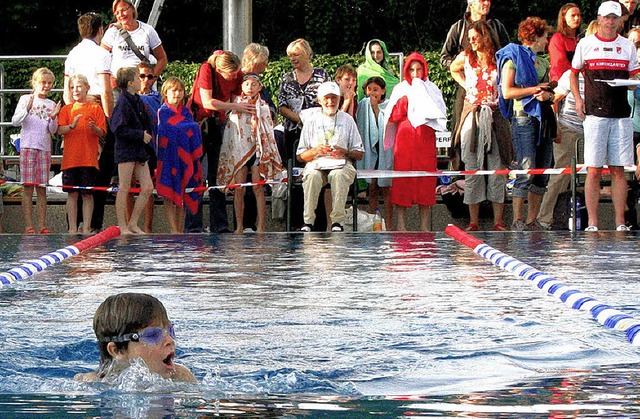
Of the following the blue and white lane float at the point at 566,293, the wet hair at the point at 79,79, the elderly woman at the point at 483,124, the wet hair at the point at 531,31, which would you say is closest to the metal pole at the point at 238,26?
the wet hair at the point at 79,79

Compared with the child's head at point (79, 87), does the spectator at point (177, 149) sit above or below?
below

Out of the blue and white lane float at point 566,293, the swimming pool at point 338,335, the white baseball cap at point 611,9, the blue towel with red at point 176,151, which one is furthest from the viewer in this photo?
the blue towel with red at point 176,151

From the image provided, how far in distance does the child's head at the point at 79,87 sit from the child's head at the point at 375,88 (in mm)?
3149

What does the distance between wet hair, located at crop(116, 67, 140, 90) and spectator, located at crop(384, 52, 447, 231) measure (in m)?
2.84

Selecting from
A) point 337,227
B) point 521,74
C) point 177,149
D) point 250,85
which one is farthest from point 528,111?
point 177,149

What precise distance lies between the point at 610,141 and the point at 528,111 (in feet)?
3.73

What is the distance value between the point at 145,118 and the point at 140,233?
1.21m

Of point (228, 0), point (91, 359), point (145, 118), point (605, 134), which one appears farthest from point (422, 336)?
point (228, 0)

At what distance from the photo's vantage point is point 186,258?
1127 cm

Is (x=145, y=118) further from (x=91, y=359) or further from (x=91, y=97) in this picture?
(x=91, y=359)

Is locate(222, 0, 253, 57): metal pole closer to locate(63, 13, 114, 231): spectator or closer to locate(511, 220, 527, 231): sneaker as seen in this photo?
locate(63, 13, 114, 231): spectator

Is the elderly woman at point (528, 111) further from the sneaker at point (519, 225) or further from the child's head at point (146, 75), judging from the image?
the child's head at point (146, 75)

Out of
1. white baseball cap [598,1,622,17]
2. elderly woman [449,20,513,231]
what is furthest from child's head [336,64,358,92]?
white baseball cap [598,1,622,17]

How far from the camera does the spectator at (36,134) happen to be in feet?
49.3
